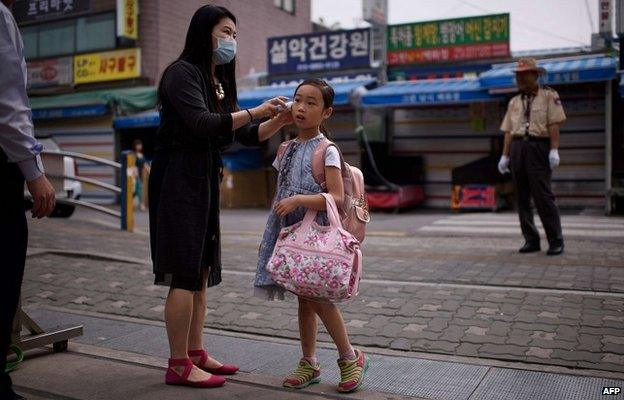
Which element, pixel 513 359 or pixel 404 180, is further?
pixel 404 180

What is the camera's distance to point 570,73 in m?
11.6

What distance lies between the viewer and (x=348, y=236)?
2967 millimetres

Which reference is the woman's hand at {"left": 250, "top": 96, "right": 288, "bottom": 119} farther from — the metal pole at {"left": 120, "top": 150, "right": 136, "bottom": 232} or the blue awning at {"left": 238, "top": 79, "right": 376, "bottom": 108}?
the blue awning at {"left": 238, "top": 79, "right": 376, "bottom": 108}

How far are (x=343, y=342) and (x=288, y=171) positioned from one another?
0.86 metres

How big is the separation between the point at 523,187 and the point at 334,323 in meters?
4.32

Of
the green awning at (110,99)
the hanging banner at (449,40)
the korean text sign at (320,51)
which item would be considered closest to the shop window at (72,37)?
the green awning at (110,99)

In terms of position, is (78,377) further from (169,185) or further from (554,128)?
(554,128)

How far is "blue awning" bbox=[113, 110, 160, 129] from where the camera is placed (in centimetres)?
1770

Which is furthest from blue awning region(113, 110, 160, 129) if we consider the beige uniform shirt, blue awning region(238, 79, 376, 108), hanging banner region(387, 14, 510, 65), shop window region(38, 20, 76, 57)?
the beige uniform shirt

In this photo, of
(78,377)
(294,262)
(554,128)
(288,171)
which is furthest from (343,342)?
(554,128)

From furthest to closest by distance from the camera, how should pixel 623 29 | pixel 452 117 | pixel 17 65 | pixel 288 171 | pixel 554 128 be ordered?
1. pixel 452 117
2. pixel 623 29
3. pixel 554 128
4. pixel 288 171
5. pixel 17 65

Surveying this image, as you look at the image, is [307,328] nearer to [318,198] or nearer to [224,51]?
[318,198]

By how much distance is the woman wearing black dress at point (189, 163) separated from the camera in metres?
3.08

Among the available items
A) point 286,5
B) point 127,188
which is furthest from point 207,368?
point 286,5
